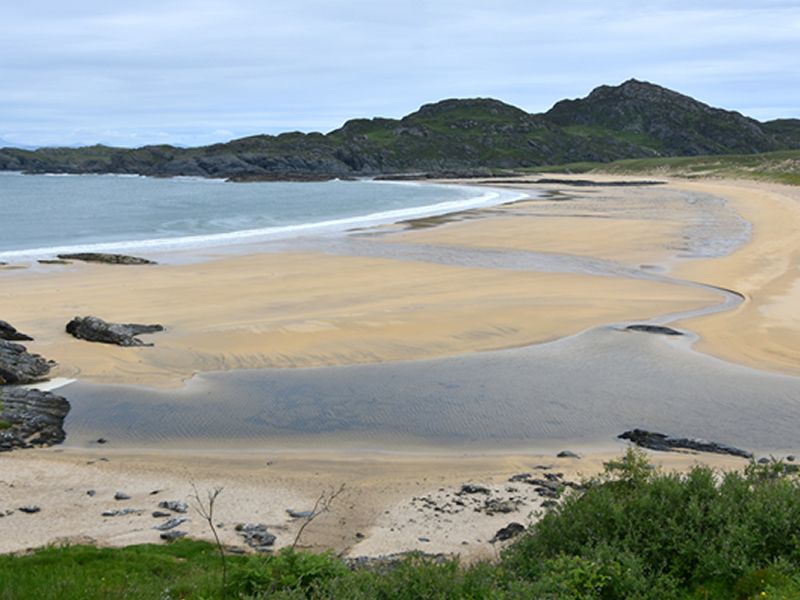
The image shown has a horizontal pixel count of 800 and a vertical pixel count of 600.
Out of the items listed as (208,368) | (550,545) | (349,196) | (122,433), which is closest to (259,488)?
(122,433)

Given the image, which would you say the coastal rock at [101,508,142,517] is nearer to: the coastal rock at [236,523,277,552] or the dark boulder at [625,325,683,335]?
the coastal rock at [236,523,277,552]

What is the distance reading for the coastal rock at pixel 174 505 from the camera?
1024 centimetres

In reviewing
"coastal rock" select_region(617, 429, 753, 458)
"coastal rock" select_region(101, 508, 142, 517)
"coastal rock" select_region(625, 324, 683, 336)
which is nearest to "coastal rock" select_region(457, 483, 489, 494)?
"coastal rock" select_region(617, 429, 753, 458)

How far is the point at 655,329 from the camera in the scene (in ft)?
67.6

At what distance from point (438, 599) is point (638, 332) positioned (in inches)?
596

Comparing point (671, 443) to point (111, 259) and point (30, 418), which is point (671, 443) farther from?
point (111, 259)

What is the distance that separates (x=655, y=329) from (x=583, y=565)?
48.4 ft

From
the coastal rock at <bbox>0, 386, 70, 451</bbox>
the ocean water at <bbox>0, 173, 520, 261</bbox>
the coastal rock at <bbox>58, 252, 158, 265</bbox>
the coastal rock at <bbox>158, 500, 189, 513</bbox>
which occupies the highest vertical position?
the ocean water at <bbox>0, 173, 520, 261</bbox>

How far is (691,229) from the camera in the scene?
44906mm

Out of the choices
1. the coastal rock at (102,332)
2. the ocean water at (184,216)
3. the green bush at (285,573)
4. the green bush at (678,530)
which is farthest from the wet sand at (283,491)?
the ocean water at (184,216)

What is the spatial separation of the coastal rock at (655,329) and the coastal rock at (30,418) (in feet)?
46.4

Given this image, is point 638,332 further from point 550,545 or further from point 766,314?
point 550,545

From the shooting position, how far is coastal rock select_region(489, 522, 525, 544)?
9242mm

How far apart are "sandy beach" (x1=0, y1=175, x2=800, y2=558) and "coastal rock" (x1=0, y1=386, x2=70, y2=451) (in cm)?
59
